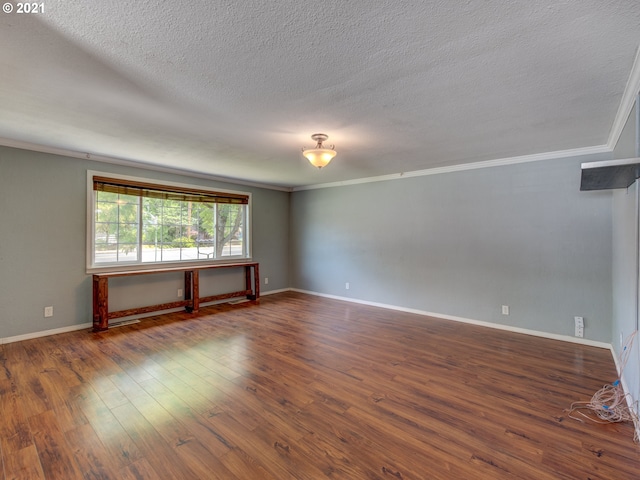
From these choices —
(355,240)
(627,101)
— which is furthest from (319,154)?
(355,240)

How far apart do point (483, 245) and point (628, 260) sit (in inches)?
73.8

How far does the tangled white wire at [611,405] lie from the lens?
208 centimetres

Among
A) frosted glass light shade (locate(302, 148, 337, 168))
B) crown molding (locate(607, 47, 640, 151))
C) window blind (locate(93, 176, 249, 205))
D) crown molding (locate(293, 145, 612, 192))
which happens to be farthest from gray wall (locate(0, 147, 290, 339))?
crown molding (locate(607, 47, 640, 151))

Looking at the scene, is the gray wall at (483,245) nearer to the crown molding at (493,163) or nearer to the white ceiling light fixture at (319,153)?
the crown molding at (493,163)

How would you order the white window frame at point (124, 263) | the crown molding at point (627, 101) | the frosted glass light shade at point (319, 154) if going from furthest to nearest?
the white window frame at point (124, 263) → the frosted glass light shade at point (319, 154) → the crown molding at point (627, 101)

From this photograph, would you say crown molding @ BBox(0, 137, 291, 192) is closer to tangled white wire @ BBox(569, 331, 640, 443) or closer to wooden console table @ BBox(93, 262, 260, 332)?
wooden console table @ BBox(93, 262, 260, 332)

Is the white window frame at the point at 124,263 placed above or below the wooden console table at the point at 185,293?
above

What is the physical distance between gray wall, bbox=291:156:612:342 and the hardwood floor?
54 centimetres

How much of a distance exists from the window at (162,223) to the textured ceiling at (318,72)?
3.75ft

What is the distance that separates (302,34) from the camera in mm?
1552

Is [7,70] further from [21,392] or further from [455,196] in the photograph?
[455,196]

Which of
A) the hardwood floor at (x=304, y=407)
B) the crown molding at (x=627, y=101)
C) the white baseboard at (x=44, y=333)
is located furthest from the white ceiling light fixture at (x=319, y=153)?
the white baseboard at (x=44, y=333)

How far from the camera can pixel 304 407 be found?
7.27 feet

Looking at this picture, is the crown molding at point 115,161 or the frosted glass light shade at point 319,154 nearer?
the frosted glass light shade at point 319,154
